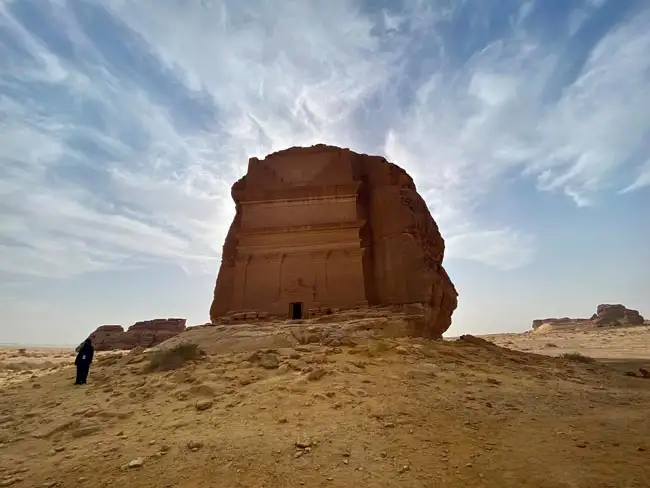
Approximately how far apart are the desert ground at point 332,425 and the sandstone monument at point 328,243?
16.5 ft

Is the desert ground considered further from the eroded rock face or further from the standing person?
the eroded rock face

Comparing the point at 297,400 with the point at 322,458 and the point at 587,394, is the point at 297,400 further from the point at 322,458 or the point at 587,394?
the point at 587,394

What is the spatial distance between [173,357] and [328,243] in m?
7.72

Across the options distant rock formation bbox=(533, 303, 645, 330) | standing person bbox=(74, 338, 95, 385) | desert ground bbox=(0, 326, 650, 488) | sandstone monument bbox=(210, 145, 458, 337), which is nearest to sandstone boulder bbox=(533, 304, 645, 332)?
distant rock formation bbox=(533, 303, 645, 330)

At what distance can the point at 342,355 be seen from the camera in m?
9.58

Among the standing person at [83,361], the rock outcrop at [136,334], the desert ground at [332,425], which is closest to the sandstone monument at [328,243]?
the desert ground at [332,425]

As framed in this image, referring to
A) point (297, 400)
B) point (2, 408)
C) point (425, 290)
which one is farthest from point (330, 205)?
point (2, 408)

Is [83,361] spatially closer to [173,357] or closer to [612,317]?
[173,357]

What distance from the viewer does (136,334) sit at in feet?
147

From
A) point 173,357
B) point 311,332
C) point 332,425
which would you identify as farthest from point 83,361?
point 332,425

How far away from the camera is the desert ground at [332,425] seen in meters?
4.54

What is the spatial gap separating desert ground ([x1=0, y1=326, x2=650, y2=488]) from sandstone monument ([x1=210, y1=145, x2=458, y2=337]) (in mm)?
5024

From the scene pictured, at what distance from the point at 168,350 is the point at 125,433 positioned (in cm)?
447

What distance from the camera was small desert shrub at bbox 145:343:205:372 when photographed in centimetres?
999
